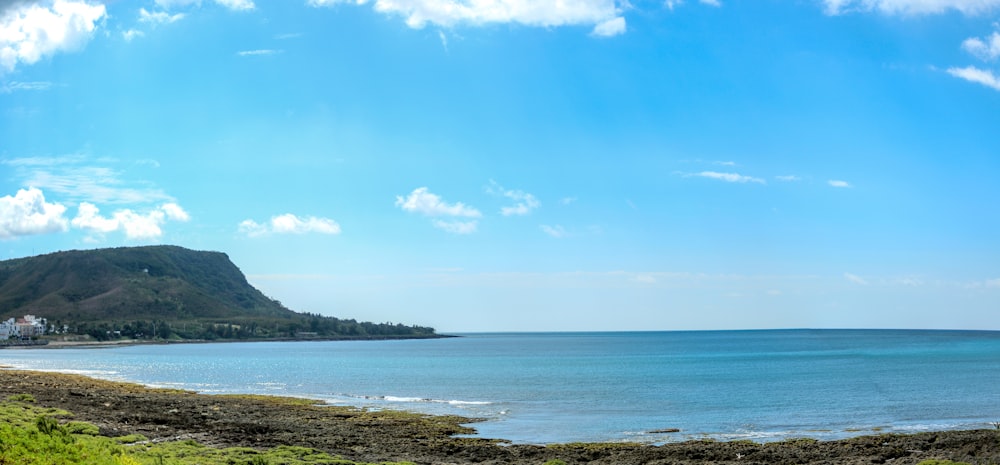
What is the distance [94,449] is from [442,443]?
16721mm

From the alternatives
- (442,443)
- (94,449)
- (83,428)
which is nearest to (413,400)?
(442,443)

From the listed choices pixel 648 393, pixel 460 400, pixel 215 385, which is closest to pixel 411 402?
pixel 460 400

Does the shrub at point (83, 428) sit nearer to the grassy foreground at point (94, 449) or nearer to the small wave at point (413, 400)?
the grassy foreground at point (94, 449)

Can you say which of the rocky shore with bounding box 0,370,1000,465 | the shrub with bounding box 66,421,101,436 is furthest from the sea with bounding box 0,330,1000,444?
the shrub with bounding box 66,421,101,436

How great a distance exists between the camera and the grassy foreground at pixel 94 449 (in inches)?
760

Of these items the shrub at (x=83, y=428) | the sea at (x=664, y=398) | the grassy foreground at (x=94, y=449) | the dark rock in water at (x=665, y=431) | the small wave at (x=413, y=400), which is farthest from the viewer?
the small wave at (x=413, y=400)

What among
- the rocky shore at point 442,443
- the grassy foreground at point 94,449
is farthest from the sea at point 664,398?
the grassy foreground at point 94,449

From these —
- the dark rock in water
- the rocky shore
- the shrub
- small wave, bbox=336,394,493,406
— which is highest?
the shrub

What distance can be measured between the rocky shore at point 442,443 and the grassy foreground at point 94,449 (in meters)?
1.87

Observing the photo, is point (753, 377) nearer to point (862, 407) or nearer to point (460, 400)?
point (862, 407)

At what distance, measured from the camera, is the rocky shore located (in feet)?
104

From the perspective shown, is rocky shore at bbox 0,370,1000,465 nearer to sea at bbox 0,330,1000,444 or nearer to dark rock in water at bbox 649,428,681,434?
sea at bbox 0,330,1000,444

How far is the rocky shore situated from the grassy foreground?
1866 millimetres

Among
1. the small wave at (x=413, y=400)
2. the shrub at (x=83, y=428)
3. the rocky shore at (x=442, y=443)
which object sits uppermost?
the shrub at (x=83, y=428)
